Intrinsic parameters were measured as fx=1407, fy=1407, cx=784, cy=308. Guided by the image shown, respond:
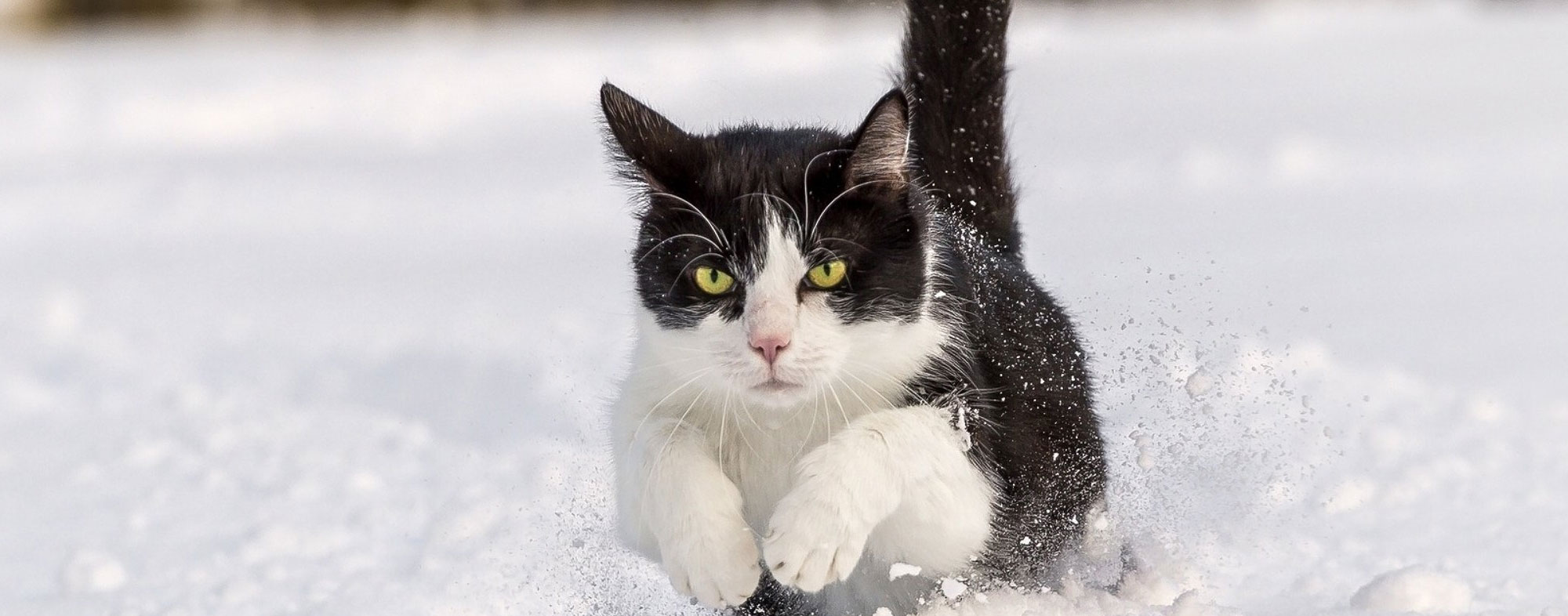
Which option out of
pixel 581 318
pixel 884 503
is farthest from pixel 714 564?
pixel 581 318

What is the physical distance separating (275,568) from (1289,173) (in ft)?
19.0

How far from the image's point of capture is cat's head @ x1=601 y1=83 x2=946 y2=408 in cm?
203

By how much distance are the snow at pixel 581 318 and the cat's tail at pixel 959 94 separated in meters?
0.19

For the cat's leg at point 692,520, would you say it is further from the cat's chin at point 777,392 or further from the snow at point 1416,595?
the snow at point 1416,595

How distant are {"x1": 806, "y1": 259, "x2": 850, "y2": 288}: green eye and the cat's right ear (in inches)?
11.3

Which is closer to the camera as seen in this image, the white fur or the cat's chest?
the white fur

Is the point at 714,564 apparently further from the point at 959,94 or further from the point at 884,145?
the point at 959,94

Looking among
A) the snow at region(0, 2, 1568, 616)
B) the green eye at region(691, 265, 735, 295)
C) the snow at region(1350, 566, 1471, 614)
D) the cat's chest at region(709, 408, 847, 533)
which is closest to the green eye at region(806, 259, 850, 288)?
the green eye at region(691, 265, 735, 295)

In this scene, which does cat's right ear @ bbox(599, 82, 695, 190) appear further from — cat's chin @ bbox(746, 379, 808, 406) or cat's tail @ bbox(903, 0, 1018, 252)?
cat's tail @ bbox(903, 0, 1018, 252)

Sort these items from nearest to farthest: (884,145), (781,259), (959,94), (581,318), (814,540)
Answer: (814,540) → (781,259) → (884,145) → (959,94) → (581,318)

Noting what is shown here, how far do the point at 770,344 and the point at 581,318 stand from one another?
332 centimetres

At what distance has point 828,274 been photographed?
6.91 feet

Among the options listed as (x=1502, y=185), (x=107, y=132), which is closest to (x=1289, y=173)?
(x=1502, y=185)

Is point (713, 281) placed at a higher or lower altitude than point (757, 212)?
lower
